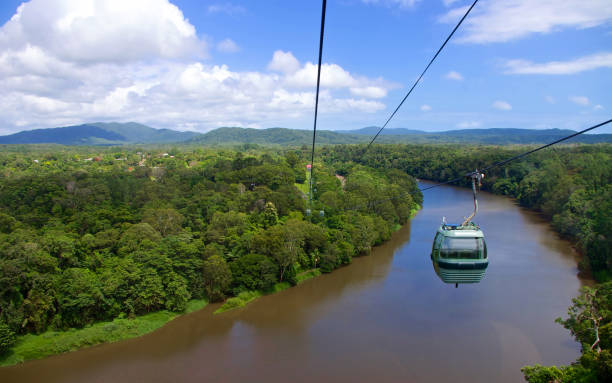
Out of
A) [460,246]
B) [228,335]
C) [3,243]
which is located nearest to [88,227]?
[3,243]

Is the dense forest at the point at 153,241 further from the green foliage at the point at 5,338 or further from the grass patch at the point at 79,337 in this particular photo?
the grass patch at the point at 79,337

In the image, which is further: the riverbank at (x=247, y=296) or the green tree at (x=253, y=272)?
the green tree at (x=253, y=272)

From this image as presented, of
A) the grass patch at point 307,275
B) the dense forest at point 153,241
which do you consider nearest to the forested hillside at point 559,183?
the dense forest at point 153,241

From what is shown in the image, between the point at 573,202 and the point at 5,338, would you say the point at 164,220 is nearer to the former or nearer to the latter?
the point at 5,338

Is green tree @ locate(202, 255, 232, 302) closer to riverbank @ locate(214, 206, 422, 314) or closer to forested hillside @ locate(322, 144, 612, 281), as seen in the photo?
riverbank @ locate(214, 206, 422, 314)

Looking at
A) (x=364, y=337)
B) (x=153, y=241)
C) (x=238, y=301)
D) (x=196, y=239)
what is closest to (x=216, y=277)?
A: (x=238, y=301)
